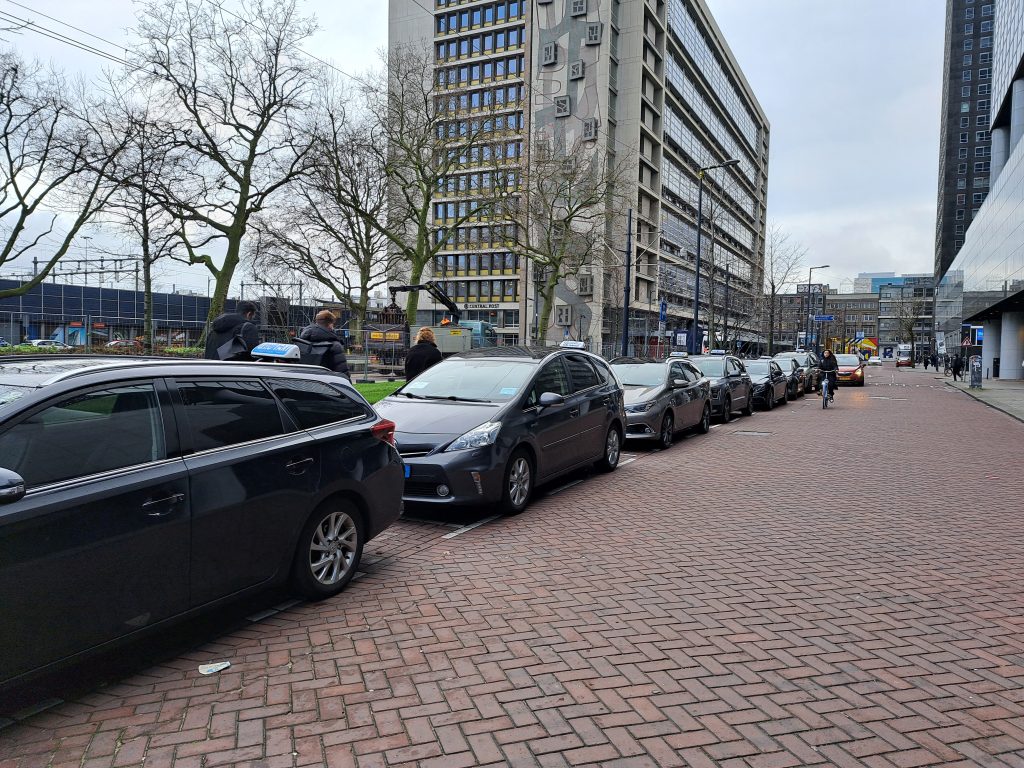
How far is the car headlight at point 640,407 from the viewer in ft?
38.8

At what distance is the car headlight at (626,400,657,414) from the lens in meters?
11.8

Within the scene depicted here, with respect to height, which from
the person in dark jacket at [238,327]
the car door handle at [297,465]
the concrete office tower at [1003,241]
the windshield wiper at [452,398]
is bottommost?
the car door handle at [297,465]

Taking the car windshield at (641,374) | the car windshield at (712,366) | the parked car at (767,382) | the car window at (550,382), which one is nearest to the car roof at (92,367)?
the car window at (550,382)

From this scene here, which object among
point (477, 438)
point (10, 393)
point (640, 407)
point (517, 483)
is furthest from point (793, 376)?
point (10, 393)

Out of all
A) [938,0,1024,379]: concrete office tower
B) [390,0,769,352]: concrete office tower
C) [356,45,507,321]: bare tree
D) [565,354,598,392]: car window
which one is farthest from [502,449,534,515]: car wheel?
[390,0,769,352]: concrete office tower

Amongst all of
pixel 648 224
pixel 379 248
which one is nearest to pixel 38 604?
pixel 379 248

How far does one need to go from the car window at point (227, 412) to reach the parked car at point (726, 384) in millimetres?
13202

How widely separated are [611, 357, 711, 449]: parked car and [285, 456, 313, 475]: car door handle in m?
7.90

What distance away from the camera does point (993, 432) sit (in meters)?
15.4

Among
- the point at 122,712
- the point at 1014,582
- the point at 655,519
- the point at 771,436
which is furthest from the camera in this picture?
the point at 771,436

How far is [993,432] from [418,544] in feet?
46.7

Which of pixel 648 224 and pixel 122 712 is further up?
pixel 648 224

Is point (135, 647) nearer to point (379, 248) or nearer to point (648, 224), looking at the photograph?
point (379, 248)

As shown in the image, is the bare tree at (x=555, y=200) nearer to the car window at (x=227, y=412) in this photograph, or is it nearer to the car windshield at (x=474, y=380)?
the car windshield at (x=474, y=380)
